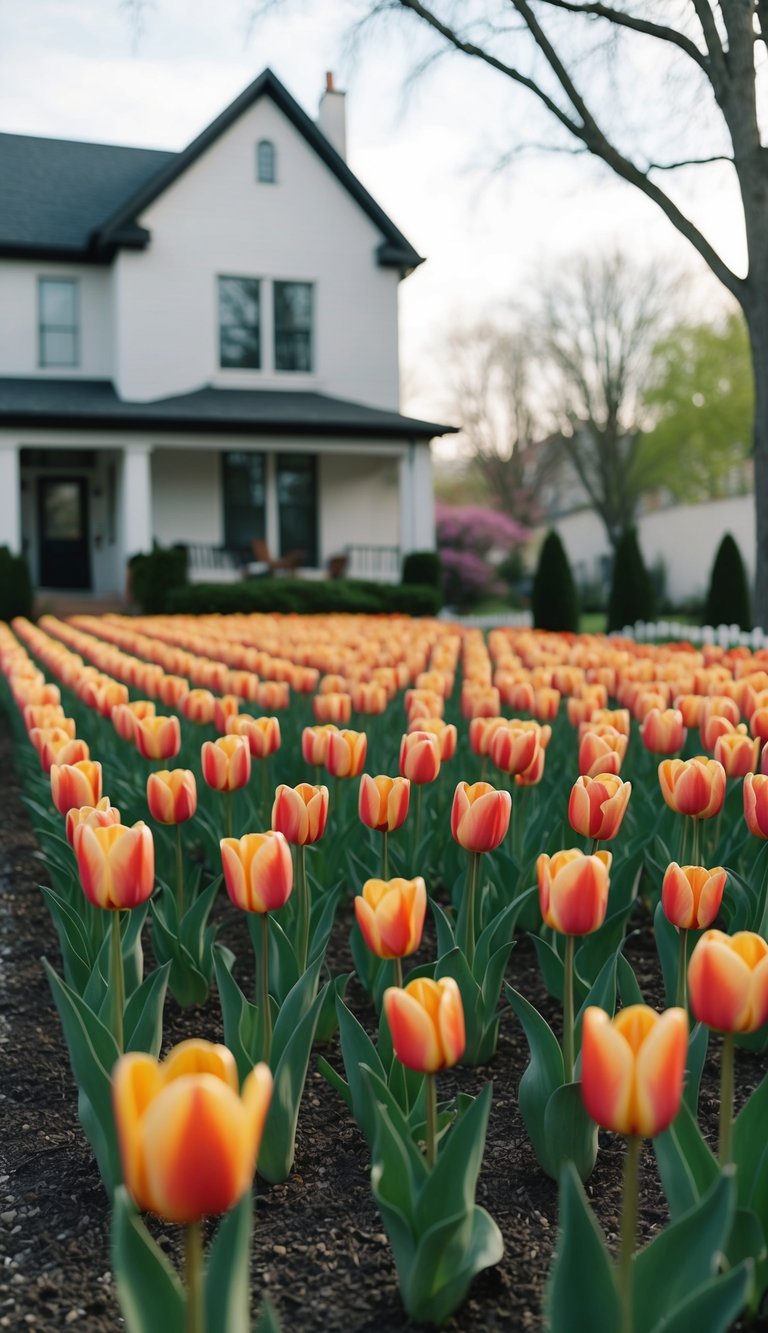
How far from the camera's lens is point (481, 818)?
2.49 metres

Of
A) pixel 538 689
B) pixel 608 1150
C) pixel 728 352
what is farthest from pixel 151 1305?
pixel 728 352

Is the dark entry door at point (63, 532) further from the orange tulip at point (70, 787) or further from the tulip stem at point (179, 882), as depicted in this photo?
the orange tulip at point (70, 787)

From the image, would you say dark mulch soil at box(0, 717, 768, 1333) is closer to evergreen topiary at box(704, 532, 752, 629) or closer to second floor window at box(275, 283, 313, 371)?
evergreen topiary at box(704, 532, 752, 629)

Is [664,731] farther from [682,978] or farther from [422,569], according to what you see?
[422,569]

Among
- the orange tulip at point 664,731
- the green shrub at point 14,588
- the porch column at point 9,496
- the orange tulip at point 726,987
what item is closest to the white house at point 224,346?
the porch column at point 9,496

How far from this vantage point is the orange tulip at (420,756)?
3201 mm

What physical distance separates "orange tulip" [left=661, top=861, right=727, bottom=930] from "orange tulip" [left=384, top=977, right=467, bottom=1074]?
0.65 metres

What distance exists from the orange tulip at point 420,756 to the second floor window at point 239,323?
23.3 m

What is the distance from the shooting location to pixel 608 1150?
246 cm

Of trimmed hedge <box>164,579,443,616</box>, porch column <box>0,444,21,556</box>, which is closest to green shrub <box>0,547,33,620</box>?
porch column <box>0,444,21,556</box>

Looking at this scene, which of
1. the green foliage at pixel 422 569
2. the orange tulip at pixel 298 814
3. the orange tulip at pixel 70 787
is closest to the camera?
the orange tulip at pixel 298 814

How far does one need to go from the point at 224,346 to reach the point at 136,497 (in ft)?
15.4

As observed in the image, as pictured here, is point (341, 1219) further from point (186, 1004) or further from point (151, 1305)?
point (186, 1004)

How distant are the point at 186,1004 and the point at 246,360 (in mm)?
23722
